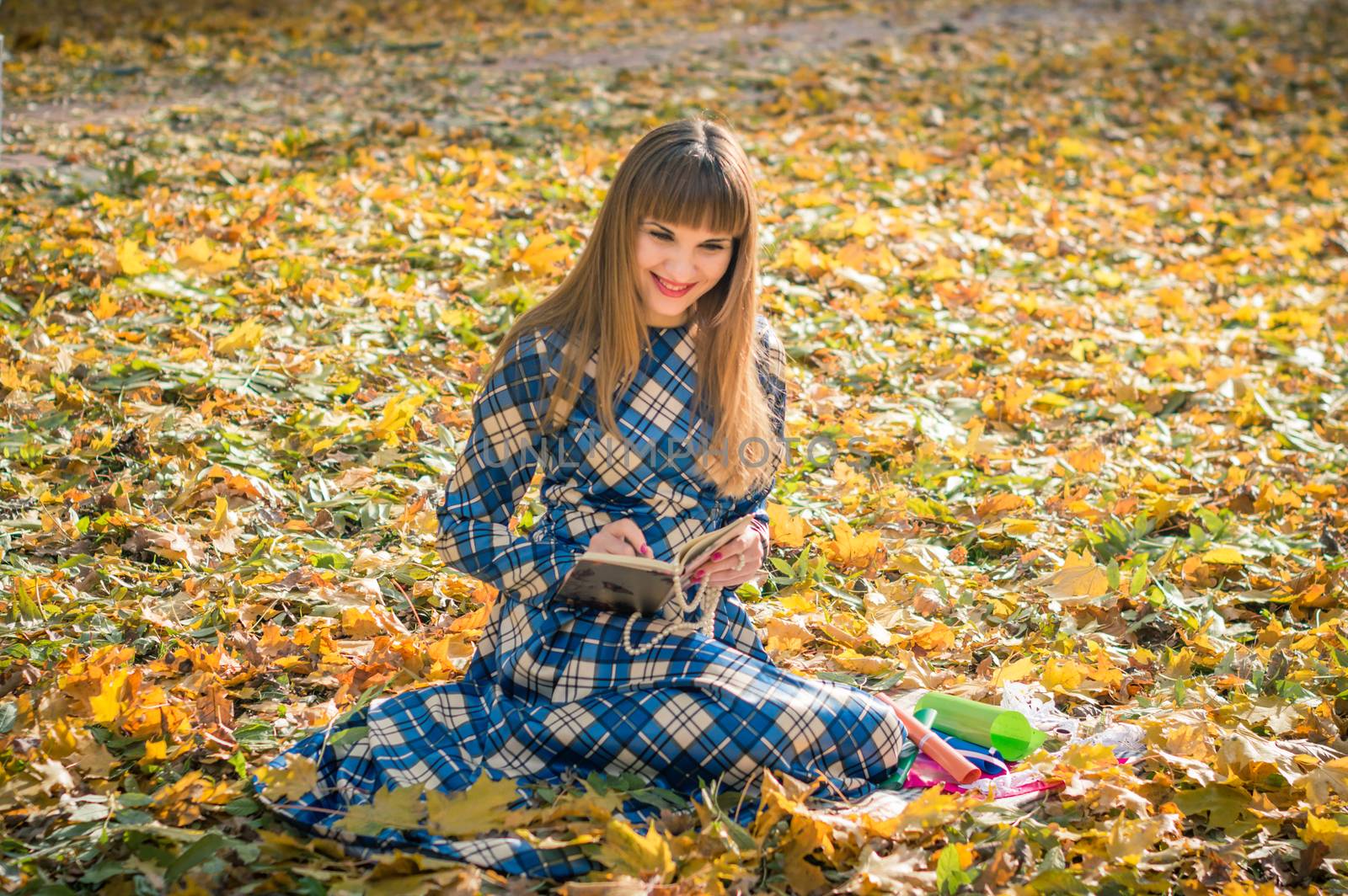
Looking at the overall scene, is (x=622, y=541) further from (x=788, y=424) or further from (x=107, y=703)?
(x=788, y=424)

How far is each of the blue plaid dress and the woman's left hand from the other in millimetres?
106

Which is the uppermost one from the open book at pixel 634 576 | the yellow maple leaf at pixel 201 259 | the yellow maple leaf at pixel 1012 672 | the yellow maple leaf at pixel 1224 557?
the yellow maple leaf at pixel 201 259

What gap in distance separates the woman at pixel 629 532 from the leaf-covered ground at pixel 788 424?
0.41 ft

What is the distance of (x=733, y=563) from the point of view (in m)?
2.36

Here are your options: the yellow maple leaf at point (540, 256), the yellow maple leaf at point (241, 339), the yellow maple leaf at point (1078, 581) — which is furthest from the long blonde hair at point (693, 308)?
the yellow maple leaf at point (540, 256)

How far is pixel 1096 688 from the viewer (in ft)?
→ 9.39

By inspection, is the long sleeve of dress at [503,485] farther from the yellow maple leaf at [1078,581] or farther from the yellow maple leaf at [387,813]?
the yellow maple leaf at [1078,581]

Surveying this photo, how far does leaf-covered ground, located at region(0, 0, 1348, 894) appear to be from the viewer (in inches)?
90.0

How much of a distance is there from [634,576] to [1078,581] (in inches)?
62.5

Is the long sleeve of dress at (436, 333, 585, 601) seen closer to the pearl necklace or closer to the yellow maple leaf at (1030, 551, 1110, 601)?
the pearl necklace

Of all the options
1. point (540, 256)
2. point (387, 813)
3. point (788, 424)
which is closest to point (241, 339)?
point (540, 256)

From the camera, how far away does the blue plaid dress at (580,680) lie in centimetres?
228

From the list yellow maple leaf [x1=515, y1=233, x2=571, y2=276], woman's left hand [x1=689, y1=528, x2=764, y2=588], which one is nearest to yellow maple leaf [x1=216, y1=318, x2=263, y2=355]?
yellow maple leaf [x1=515, y1=233, x2=571, y2=276]

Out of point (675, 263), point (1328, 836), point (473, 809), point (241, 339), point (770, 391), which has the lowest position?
point (1328, 836)
